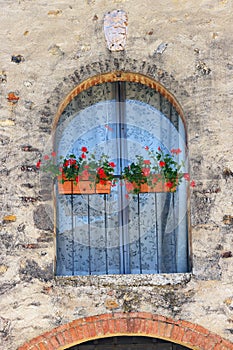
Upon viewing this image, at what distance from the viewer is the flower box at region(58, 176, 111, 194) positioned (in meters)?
6.42

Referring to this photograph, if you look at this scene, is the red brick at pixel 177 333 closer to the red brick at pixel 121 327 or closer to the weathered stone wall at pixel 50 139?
the weathered stone wall at pixel 50 139

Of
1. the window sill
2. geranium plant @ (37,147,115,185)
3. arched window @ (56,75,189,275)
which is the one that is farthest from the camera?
arched window @ (56,75,189,275)

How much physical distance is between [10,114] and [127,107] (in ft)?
3.78

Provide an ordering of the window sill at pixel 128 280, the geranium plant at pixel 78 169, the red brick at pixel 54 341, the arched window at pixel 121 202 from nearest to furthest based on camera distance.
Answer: the red brick at pixel 54 341 → the window sill at pixel 128 280 → the geranium plant at pixel 78 169 → the arched window at pixel 121 202

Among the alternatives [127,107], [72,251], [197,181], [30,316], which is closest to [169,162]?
[197,181]

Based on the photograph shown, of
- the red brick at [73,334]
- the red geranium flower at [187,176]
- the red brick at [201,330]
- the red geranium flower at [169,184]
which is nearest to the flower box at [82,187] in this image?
the red geranium flower at [169,184]

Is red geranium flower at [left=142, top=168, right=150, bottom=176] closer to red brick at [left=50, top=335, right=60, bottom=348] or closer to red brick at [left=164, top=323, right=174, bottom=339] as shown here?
red brick at [left=164, top=323, right=174, bottom=339]

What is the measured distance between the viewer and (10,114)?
6.51 metres

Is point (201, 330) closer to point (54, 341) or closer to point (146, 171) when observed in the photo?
point (54, 341)

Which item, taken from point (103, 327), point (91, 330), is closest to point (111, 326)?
point (103, 327)

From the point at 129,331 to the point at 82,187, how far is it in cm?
134

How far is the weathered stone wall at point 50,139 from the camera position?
6.16 metres

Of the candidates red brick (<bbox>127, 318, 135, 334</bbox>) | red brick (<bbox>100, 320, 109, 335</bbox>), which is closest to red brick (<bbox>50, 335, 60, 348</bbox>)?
red brick (<bbox>100, 320, 109, 335</bbox>)

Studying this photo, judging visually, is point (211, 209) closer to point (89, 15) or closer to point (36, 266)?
point (36, 266)
